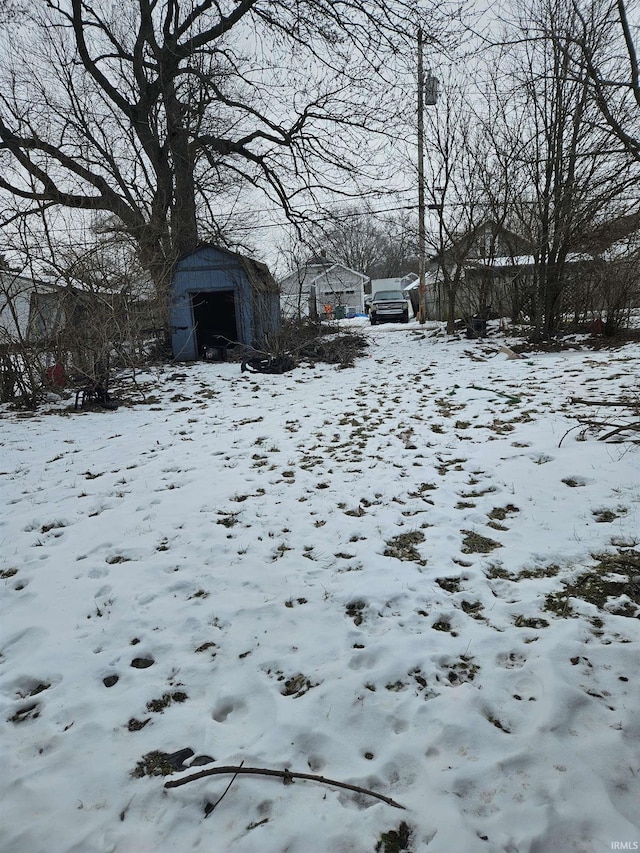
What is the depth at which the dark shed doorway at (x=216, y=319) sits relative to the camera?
12922mm

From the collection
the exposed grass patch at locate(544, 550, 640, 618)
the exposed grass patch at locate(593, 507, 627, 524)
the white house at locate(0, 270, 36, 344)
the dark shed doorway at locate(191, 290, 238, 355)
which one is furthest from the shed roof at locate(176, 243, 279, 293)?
the exposed grass patch at locate(544, 550, 640, 618)

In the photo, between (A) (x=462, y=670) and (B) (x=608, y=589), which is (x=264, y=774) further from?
(B) (x=608, y=589)

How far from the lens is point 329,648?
2074 millimetres

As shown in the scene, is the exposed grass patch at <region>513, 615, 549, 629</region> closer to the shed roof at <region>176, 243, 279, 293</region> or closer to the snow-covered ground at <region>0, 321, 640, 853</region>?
the snow-covered ground at <region>0, 321, 640, 853</region>

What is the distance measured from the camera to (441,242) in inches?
507

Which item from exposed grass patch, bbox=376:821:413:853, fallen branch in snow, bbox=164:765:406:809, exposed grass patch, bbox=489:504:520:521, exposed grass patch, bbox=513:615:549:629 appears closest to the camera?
exposed grass patch, bbox=376:821:413:853

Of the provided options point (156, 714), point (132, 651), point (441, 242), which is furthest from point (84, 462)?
point (441, 242)

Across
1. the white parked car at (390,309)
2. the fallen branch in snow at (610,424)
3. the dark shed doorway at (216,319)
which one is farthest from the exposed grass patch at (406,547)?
the white parked car at (390,309)

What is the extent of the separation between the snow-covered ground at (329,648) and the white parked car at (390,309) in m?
22.0

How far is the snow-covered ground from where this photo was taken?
54.5 inches

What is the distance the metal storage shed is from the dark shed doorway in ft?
3.56

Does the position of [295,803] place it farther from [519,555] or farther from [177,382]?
[177,382]

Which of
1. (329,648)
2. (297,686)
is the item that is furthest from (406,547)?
(297,686)

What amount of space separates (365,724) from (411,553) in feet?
3.96
